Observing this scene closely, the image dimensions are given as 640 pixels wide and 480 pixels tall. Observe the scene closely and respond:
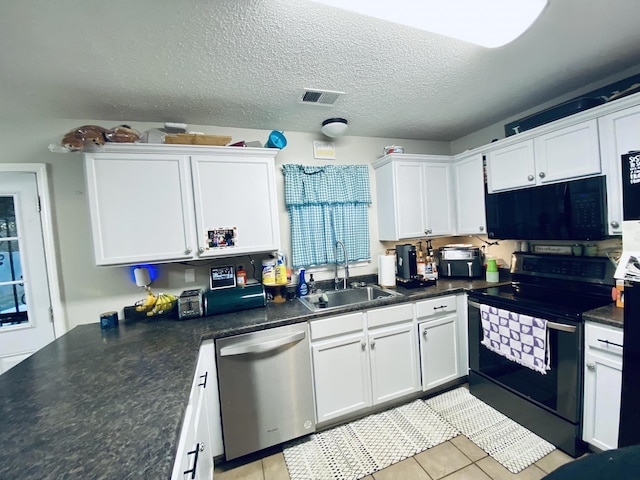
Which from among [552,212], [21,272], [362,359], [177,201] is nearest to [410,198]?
[552,212]

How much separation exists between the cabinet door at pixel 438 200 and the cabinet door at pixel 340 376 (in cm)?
136

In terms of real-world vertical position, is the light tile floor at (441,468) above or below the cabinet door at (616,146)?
below

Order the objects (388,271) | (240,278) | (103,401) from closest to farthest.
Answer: (103,401)
(240,278)
(388,271)

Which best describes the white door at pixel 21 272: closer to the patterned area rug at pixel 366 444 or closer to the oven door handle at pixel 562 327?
the patterned area rug at pixel 366 444

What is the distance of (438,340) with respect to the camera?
2.17 metres

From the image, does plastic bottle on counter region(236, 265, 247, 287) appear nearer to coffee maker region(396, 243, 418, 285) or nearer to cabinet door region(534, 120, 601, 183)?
coffee maker region(396, 243, 418, 285)

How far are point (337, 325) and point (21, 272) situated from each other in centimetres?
227

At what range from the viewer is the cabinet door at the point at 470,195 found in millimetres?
2408

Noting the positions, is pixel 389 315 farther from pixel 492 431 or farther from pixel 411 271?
pixel 492 431

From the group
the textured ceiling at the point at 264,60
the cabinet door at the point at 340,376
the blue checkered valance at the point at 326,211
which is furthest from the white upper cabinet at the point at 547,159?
the cabinet door at the point at 340,376

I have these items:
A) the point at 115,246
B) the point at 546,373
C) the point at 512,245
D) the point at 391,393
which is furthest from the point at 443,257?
the point at 115,246

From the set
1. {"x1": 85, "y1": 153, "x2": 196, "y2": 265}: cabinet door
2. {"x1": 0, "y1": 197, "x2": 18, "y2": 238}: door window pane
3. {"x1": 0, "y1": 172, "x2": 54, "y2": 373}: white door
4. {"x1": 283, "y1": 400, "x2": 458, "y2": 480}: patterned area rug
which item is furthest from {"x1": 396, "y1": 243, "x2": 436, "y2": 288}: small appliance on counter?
{"x1": 0, "y1": 197, "x2": 18, "y2": 238}: door window pane

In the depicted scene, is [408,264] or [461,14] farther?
[408,264]

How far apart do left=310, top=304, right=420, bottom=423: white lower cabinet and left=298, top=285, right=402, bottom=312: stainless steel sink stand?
0.30m
